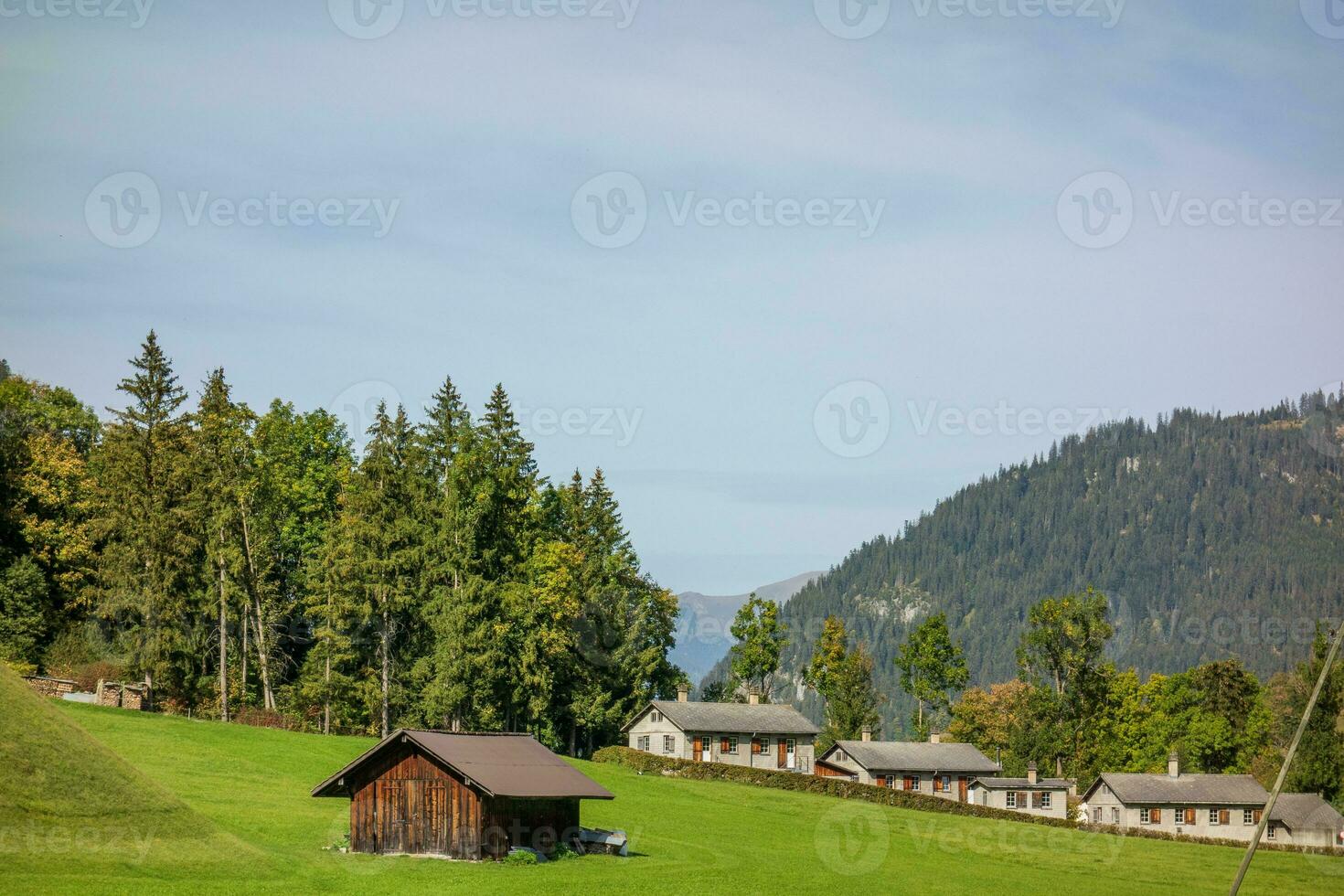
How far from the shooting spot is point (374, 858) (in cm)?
4422

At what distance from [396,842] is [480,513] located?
3542cm

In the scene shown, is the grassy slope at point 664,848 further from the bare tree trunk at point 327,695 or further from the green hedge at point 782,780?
the bare tree trunk at point 327,695

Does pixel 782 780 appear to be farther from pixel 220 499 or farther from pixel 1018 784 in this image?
pixel 220 499

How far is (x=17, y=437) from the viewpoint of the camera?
81.2 m

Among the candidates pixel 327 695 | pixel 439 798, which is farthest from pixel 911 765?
pixel 439 798

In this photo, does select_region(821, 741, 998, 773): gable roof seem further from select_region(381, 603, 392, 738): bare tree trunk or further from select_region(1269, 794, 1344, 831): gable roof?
select_region(381, 603, 392, 738): bare tree trunk

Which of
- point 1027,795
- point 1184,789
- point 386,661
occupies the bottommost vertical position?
point 1027,795

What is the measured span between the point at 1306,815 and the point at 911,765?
1003 inches

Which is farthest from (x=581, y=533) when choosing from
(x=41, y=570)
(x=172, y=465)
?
(x=41, y=570)

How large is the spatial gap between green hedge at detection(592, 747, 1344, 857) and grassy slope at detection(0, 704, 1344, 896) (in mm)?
2401

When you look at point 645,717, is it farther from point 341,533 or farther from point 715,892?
point 715,892

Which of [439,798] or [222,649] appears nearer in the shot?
[439,798]

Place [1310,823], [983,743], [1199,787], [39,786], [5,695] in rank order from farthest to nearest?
[983,743], [1199,787], [1310,823], [5,695], [39,786]

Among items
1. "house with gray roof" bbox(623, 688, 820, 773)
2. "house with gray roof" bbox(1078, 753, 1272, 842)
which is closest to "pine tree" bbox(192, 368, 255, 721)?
"house with gray roof" bbox(623, 688, 820, 773)
